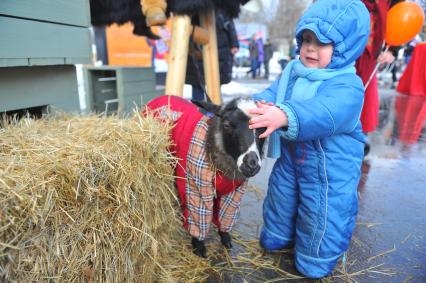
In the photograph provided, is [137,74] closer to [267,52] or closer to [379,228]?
[379,228]

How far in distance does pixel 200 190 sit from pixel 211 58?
2.40m

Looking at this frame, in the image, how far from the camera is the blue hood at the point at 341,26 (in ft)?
6.63

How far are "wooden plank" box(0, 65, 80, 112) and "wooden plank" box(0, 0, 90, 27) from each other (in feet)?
1.46

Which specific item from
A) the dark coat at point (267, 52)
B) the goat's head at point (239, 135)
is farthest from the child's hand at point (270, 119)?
the dark coat at point (267, 52)

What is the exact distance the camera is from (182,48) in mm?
3496

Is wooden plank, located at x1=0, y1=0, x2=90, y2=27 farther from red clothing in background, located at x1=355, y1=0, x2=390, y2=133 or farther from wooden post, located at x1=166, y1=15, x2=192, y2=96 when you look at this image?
red clothing in background, located at x1=355, y1=0, x2=390, y2=133

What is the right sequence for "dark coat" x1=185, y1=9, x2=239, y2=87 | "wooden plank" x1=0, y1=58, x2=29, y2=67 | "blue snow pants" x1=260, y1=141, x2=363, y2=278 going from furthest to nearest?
"dark coat" x1=185, y1=9, x2=239, y2=87 < "wooden plank" x1=0, y1=58, x2=29, y2=67 < "blue snow pants" x1=260, y1=141, x2=363, y2=278

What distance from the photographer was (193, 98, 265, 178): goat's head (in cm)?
202

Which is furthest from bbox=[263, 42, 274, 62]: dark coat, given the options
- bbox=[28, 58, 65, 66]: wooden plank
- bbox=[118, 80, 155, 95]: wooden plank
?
bbox=[28, 58, 65, 66]: wooden plank

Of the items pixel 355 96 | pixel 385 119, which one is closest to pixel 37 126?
pixel 355 96

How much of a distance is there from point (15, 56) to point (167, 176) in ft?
5.12

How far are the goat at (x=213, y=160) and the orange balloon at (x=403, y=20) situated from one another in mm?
2713

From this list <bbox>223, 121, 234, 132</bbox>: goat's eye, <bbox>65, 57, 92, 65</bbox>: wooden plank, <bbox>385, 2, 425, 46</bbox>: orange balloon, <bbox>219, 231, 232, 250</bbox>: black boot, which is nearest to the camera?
<bbox>223, 121, 234, 132</bbox>: goat's eye

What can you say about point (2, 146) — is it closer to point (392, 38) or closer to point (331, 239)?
point (331, 239)
